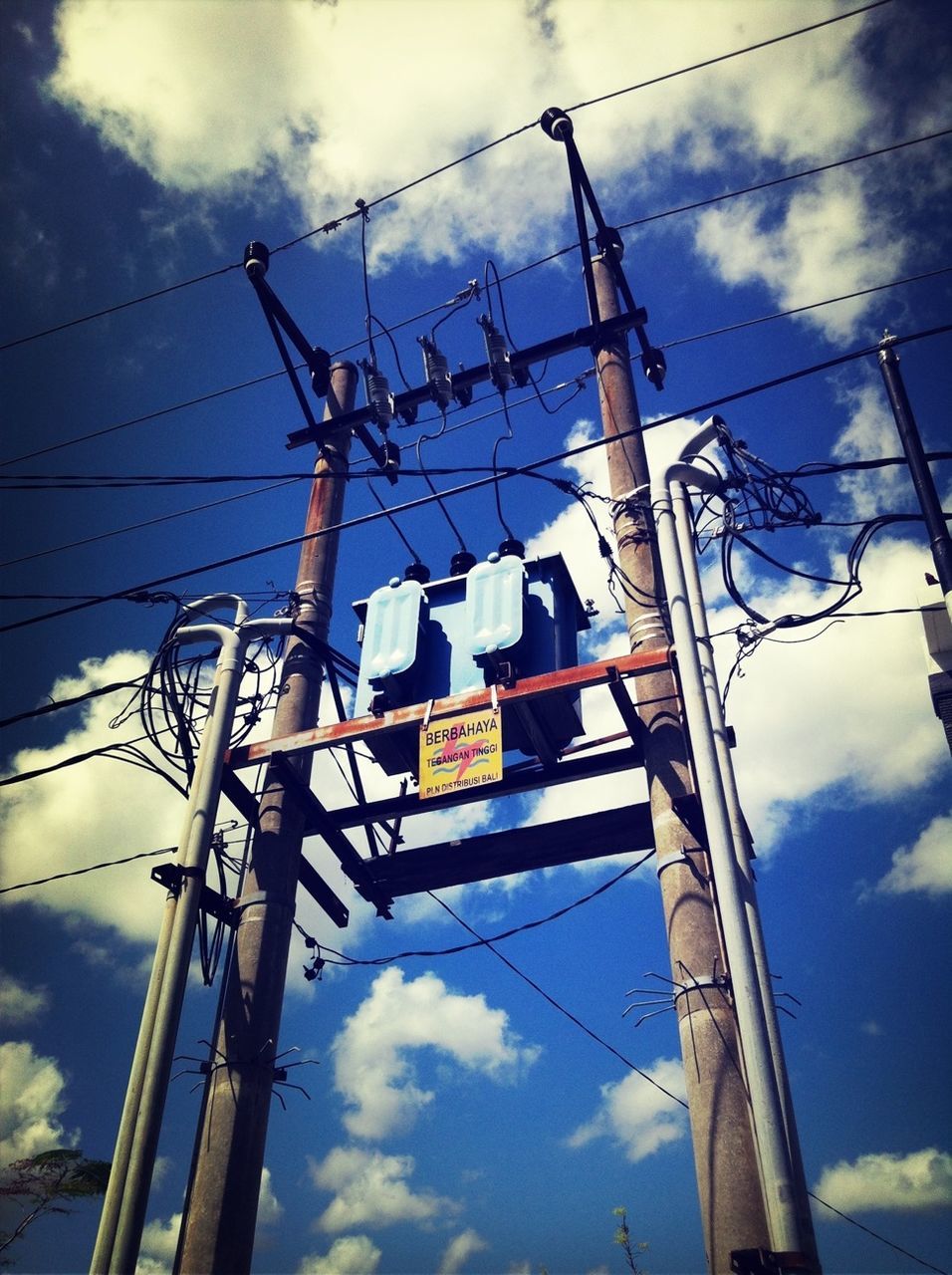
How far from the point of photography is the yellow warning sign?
9102mm

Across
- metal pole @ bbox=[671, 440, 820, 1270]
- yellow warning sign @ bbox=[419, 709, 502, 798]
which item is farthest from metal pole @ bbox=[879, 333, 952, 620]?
yellow warning sign @ bbox=[419, 709, 502, 798]

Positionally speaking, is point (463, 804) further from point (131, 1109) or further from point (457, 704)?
point (131, 1109)

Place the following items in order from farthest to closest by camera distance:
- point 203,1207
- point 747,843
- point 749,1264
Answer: point 203,1207, point 747,843, point 749,1264

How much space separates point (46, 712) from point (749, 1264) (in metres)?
8.06

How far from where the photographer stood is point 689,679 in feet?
25.0

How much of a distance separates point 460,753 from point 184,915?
287 cm

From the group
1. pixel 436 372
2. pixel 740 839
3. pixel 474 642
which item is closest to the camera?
pixel 740 839

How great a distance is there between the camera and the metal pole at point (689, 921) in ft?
20.6

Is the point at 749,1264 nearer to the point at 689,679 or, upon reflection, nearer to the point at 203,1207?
the point at 689,679

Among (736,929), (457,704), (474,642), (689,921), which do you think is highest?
(474,642)

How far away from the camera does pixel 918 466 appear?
735cm

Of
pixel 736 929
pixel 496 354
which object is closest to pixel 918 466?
pixel 736 929

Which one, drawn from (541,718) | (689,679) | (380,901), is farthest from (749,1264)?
(380,901)

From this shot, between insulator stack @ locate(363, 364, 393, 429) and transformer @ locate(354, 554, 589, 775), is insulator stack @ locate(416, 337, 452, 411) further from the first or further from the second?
transformer @ locate(354, 554, 589, 775)
